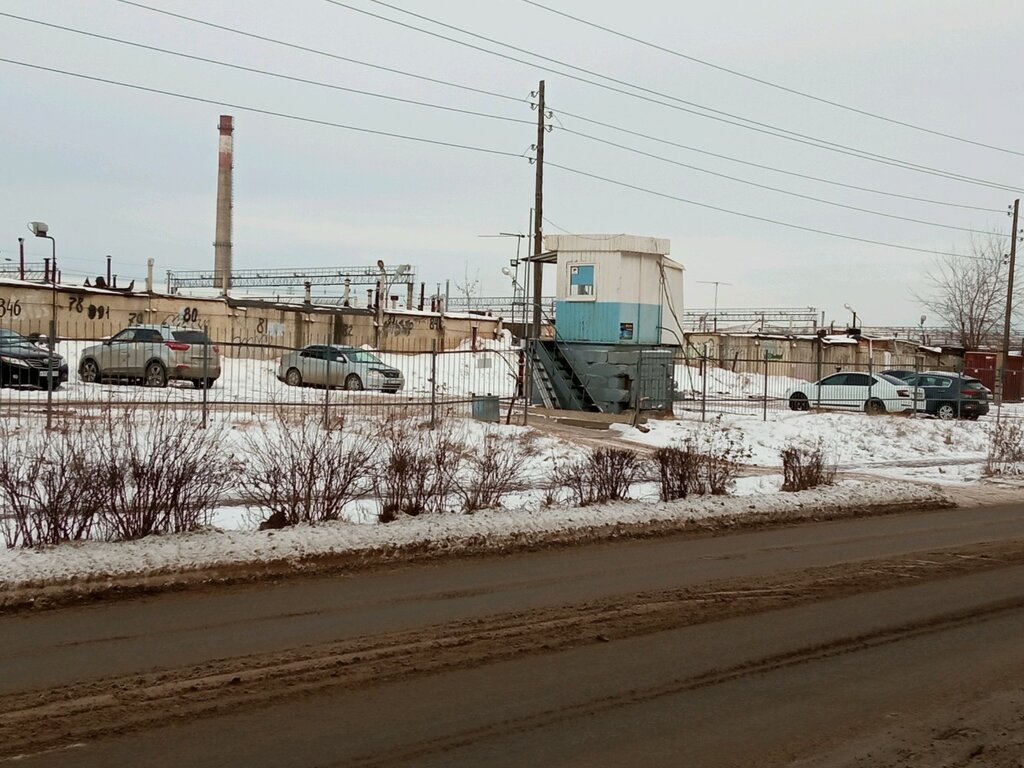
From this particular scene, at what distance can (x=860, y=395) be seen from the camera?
3434 centimetres

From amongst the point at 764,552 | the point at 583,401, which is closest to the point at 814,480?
the point at 764,552

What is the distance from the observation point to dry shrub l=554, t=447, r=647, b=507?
1367 centimetres

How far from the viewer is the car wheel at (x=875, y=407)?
1319 inches

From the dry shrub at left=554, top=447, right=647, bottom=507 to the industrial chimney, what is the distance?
5419cm

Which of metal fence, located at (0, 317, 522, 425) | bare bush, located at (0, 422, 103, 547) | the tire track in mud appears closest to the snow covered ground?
metal fence, located at (0, 317, 522, 425)

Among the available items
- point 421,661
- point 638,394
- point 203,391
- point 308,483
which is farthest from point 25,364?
point 421,661

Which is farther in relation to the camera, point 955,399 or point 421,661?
point 955,399

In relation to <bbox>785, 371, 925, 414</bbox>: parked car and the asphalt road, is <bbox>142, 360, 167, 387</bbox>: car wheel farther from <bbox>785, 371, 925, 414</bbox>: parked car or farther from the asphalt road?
<bbox>785, 371, 925, 414</bbox>: parked car

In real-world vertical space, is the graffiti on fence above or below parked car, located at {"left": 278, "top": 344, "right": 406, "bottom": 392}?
above

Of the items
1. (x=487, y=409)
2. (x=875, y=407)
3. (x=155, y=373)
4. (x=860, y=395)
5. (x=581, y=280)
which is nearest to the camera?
(x=487, y=409)

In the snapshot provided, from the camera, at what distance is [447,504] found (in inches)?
A: 515

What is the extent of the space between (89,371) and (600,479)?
17079 mm

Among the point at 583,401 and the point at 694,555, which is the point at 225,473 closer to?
the point at 694,555

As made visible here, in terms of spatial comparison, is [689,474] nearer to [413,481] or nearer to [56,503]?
[413,481]
